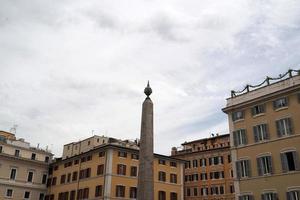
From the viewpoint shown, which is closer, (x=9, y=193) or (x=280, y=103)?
(x=280, y=103)

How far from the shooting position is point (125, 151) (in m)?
41.6

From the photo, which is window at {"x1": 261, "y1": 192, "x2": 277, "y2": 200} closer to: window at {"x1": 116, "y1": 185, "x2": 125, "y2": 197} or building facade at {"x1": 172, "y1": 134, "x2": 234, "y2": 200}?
window at {"x1": 116, "y1": 185, "x2": 125, "y2": 197}

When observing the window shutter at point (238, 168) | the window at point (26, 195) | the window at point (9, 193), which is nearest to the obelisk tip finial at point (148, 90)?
the window shutter at point (238, 168)

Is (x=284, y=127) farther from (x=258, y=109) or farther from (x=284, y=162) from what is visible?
(x=258, y=109)

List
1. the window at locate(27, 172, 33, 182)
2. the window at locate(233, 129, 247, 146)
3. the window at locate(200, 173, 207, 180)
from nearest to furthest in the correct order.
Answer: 1. the window at locate(233, 129, 247, 146)
2. the window at locate(27, 172, 33, 182)
3. the window at locate(200, 173, 207, 180)

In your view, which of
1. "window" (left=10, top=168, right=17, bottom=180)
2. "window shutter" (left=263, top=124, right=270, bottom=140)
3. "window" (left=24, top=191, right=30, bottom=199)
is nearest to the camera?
"window shutter" (left=263, top=124, right=270, bottom=140)

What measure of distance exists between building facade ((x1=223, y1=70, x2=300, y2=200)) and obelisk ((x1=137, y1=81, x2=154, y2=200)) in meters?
13.7

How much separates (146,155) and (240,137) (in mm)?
15728

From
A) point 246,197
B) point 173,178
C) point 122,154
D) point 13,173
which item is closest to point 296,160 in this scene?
point 246,197

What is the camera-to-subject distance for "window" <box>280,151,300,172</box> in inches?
974

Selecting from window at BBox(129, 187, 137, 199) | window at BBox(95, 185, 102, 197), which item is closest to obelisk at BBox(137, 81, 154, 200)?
window at BBox(95, 185, 102, 197)

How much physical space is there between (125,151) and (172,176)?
7.80 meters

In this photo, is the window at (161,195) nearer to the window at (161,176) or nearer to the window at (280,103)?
the window at (161,176)

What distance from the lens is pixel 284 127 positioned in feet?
86.0
